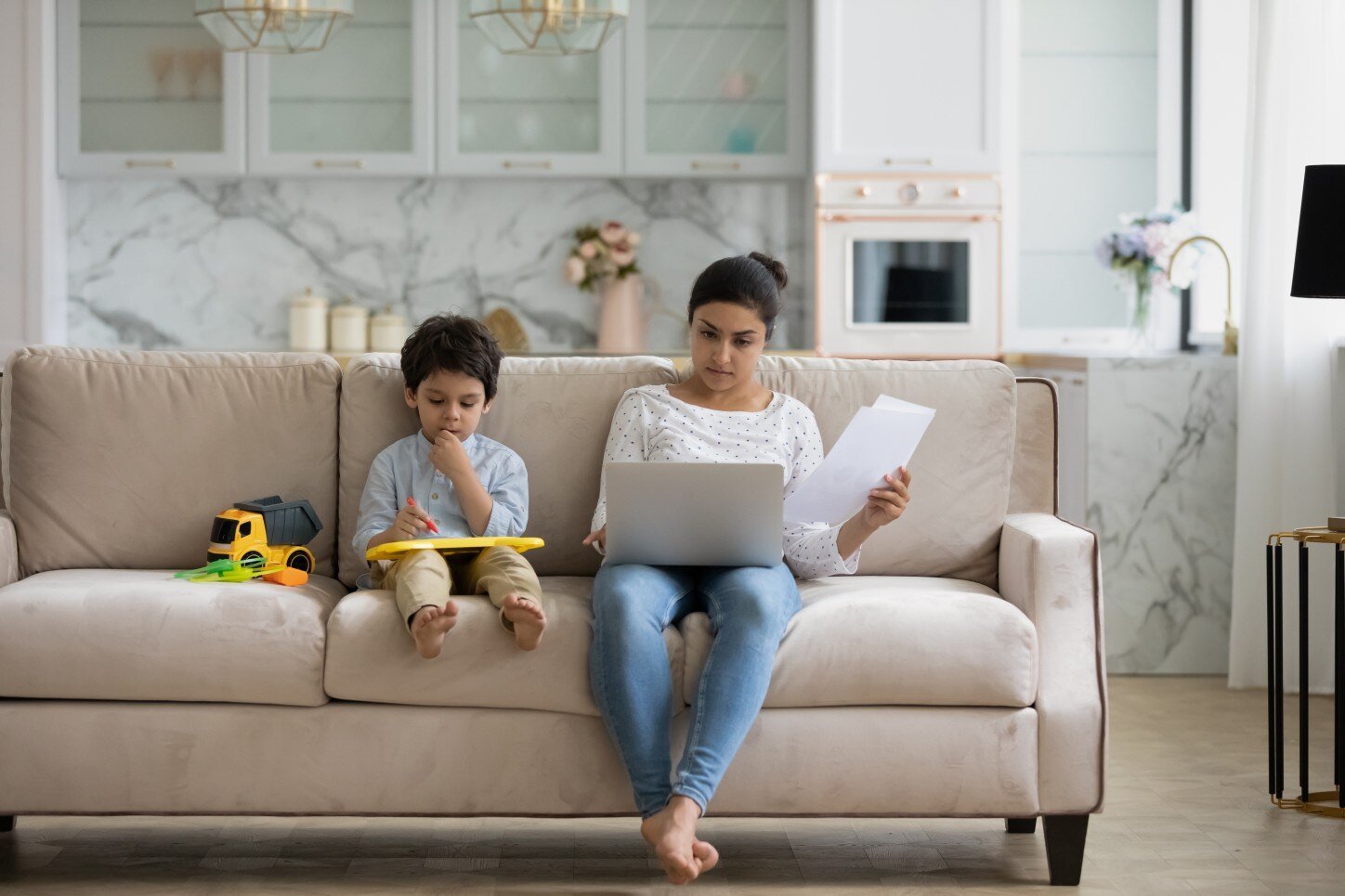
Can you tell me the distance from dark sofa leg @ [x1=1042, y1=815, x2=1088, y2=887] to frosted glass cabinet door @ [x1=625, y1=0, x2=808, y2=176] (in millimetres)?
2925

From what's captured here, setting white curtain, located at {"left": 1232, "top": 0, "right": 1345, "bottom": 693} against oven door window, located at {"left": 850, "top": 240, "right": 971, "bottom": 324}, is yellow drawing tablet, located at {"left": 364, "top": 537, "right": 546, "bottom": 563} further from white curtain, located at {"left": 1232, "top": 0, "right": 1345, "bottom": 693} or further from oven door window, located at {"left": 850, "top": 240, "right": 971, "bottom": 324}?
oven door window, located at {"left": 850, "top": 240, "right": 971, "bottom": 324}

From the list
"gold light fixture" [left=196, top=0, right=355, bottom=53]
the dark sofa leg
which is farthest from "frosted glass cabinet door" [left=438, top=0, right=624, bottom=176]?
the dark sofa leg

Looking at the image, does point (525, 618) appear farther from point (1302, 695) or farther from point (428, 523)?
point (1302, 695)

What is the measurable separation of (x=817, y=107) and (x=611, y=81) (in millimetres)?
695

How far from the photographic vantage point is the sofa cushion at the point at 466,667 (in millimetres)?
2232

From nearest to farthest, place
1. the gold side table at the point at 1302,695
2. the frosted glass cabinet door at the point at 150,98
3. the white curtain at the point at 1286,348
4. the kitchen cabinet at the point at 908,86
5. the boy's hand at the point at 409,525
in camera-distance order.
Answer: the boy's hand at the point at 409,525 < the gold side table at the point at 1302,695 < the white curtain at the point at 1286,348 < the kitchen cabinet at the point at 908,86 < the frosted glass cabinet door at the point at 150,98

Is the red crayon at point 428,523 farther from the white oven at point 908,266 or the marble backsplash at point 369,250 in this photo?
the marble backsplash at point 369,250

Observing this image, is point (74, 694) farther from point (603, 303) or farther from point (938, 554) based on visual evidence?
point (603, 303)

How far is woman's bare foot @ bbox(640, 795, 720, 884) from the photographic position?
6.64ft

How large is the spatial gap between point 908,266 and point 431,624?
2803 millimetres

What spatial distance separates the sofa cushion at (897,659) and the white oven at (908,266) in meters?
2.40

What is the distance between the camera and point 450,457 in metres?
2.47

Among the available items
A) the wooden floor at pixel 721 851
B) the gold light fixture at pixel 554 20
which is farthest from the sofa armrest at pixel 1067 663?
the gold light fixture at pixel 554 20

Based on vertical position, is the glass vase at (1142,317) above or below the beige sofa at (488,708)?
above
